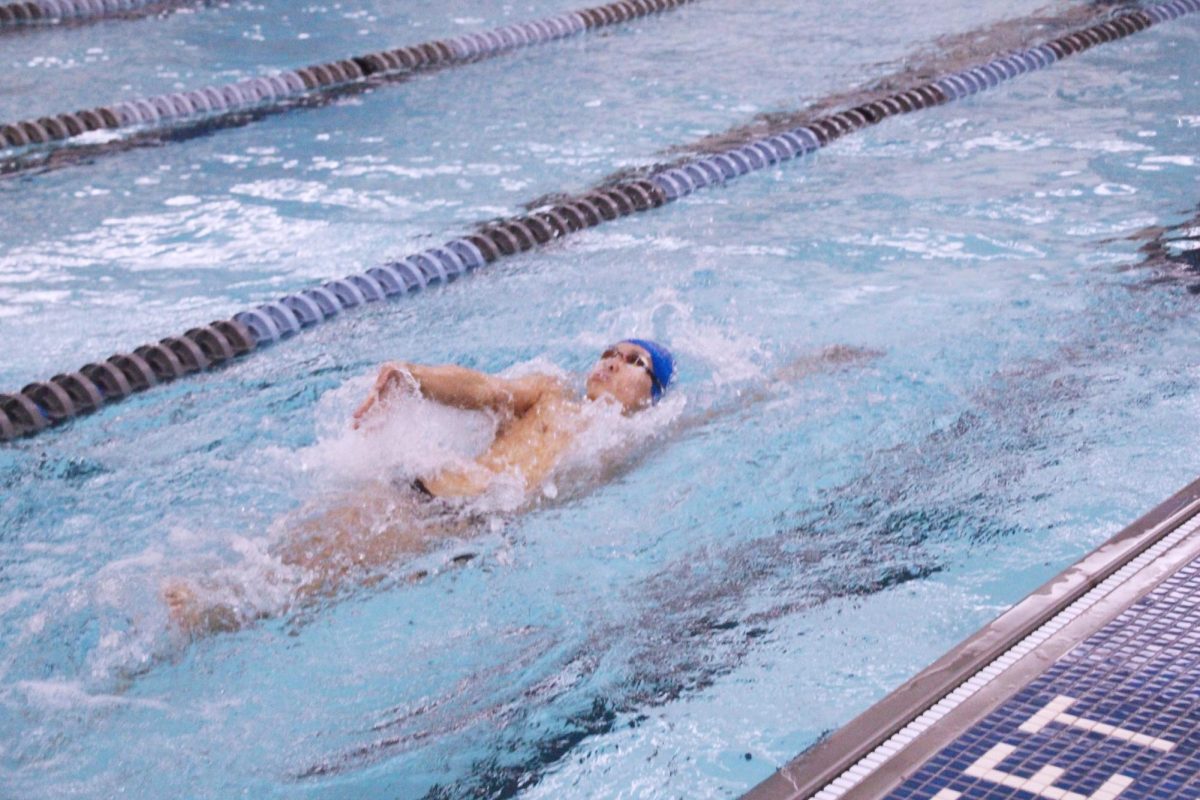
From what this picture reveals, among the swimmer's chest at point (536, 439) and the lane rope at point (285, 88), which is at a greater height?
the lane rope at point (285, 88)

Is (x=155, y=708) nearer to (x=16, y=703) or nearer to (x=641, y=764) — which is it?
(x=16, y=703)

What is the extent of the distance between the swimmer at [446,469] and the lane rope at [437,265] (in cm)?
126

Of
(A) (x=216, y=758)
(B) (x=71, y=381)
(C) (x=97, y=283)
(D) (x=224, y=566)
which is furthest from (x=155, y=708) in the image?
(C) (x=97, y=283)

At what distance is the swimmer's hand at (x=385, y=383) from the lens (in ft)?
11.6

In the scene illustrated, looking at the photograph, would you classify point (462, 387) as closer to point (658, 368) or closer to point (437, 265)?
point (658, 368)

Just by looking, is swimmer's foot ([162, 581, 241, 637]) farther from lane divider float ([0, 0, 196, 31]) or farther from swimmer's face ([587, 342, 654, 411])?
lane divider float ([0, 0, 196, 31])

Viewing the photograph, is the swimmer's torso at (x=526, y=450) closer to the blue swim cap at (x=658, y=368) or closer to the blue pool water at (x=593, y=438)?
the blue pool water at (x=593, y=438)

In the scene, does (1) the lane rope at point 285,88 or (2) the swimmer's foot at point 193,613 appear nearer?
(2) the swimmer's foot at point 193,613

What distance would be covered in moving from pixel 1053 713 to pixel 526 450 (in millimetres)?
1747

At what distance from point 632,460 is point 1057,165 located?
11.4 ft

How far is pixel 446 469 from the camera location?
12.1 feet

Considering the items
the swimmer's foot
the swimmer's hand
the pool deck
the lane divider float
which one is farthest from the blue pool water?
the lane divider float

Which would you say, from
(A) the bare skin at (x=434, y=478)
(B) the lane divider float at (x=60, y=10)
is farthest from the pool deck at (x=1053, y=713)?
(B) the lane divider float at (x=60, y=10)

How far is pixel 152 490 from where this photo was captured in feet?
12.8
